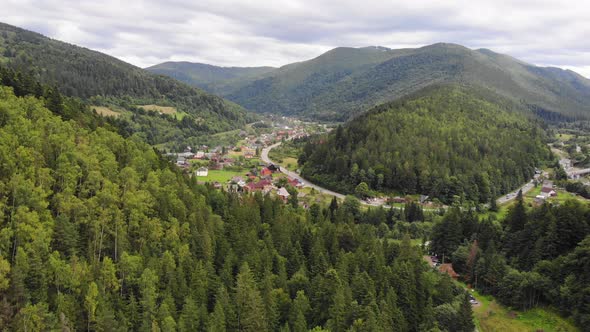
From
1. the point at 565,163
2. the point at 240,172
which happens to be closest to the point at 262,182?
the point at 240,172

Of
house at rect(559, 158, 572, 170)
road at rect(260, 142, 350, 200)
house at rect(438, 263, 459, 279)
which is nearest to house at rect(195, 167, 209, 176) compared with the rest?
road at rect(260, 142, 350, 200)

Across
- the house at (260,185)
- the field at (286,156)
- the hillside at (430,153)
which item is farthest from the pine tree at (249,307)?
the field at (286,156)

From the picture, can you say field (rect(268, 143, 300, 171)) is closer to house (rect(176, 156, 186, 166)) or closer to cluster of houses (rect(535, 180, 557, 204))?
house (rect(176, 156, 186, 166))

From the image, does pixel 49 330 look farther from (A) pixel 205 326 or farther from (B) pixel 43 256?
(A) pixel 205 326

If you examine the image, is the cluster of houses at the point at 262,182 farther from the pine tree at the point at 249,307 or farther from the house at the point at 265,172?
the pine tree at the point at 249,307

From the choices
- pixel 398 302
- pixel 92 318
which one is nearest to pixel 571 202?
pixel 398 302

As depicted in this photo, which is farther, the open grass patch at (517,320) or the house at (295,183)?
the house at (295,183)

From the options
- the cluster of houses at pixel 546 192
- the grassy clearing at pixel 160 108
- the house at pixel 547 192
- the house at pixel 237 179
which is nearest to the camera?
the cluster of houses at pixel 546 192
